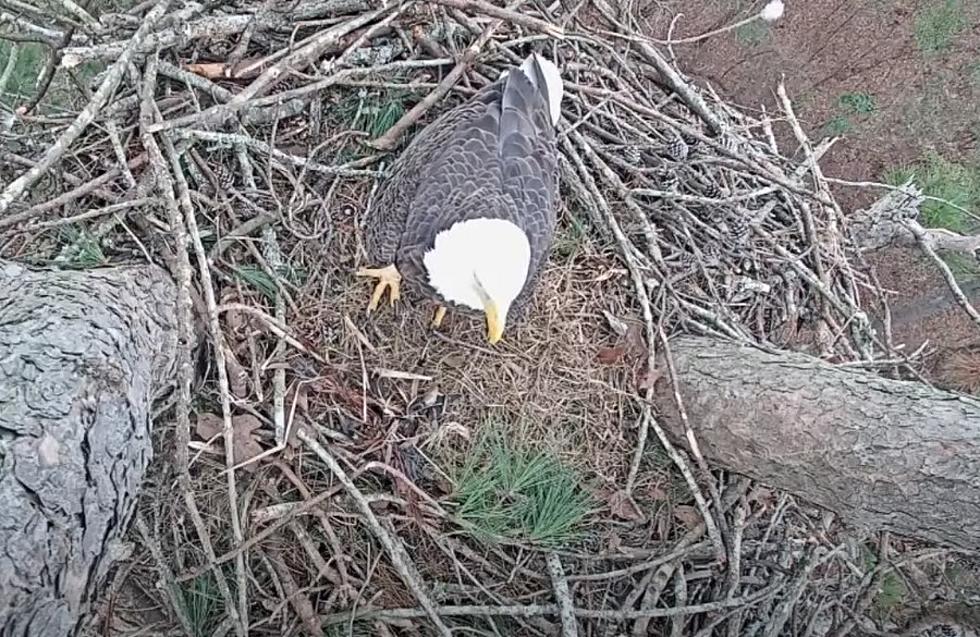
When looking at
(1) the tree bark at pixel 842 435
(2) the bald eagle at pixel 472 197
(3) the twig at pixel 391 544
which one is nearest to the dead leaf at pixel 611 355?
(1) the tree bark at pixel 842 435

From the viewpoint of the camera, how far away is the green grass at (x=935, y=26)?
3.98 metres

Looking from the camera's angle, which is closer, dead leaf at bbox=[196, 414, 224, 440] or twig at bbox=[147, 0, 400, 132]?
twig at bbox=[147, 0, 400, 132]

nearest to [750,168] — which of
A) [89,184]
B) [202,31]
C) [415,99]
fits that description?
[415,99]

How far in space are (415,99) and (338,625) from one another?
1.59 metres

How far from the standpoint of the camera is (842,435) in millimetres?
1920

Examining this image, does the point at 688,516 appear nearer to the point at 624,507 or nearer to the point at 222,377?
the point at 624,507

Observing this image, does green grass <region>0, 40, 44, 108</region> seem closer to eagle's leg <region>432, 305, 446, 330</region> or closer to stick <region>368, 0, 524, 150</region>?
stick <region>368, 0, 524, 150</region>

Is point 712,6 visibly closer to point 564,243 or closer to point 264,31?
point 564,243

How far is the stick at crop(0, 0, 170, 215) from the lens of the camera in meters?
1.68

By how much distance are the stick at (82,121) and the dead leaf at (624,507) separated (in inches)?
66.8

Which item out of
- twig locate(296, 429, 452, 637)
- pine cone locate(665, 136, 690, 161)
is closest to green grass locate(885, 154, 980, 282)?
pine cone locate(665, 136, 690, 161)

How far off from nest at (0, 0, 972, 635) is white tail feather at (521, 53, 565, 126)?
5.0 inches

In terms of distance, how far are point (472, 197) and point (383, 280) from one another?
0.40 metres

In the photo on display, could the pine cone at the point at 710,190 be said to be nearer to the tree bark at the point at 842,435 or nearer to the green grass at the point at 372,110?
the tree bark at the point at 842,435
